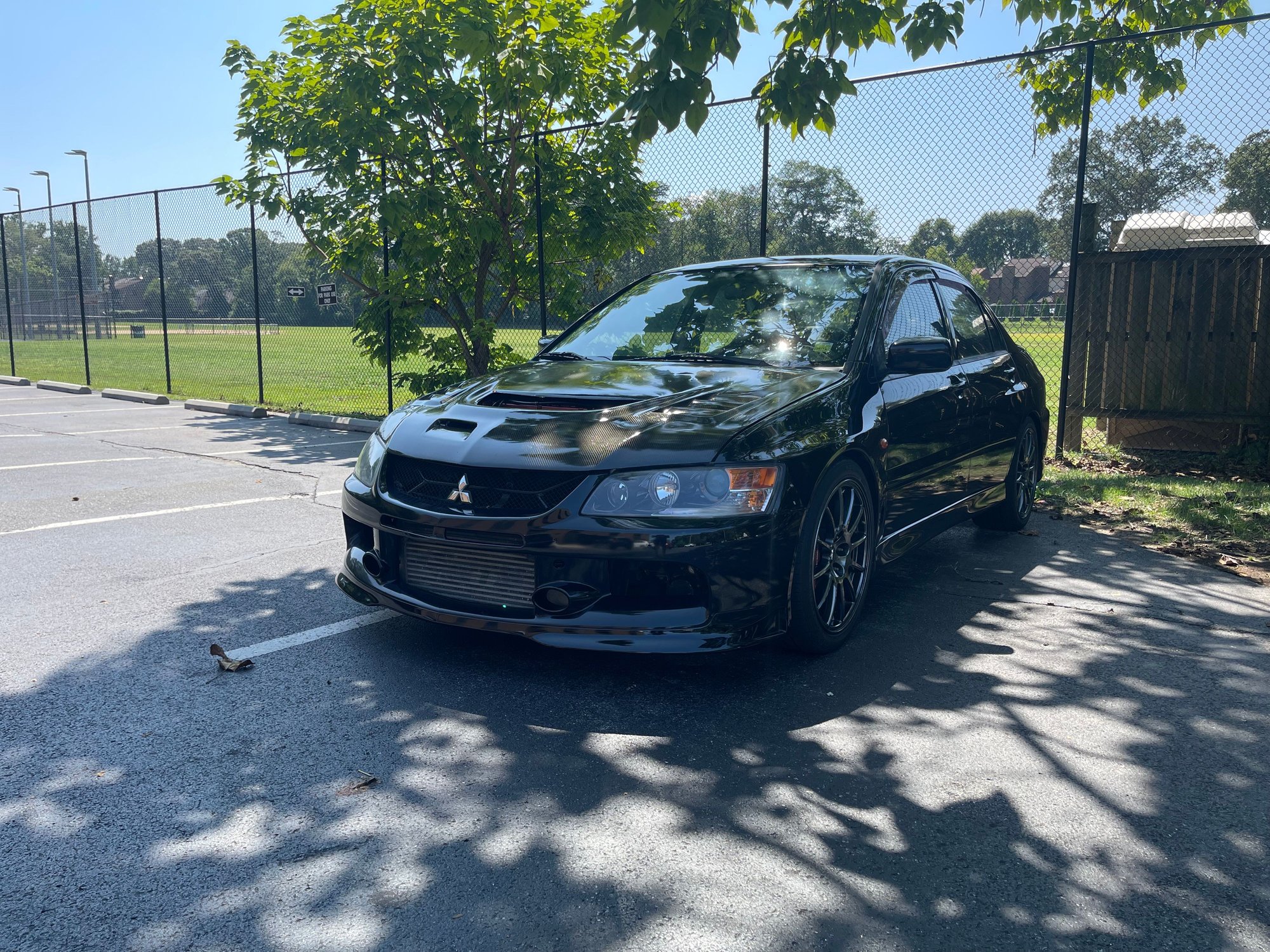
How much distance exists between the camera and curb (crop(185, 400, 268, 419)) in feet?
42.8

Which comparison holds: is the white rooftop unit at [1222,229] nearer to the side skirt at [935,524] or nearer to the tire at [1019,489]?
the tire at [1019,489]

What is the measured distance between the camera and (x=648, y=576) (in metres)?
3.45

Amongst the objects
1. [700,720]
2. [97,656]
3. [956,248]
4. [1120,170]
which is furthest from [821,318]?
[1120,170]

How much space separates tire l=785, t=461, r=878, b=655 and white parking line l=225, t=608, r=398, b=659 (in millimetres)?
1612

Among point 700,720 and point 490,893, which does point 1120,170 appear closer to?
point 700,720

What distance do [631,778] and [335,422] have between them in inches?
387

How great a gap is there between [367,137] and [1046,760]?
953cm

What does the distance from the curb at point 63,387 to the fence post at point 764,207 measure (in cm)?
1236

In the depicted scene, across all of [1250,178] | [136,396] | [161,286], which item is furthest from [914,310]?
[161,286]

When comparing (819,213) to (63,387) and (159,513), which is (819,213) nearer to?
(159,513)

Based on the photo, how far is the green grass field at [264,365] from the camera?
38.3 ft

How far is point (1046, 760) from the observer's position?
3.08 meters

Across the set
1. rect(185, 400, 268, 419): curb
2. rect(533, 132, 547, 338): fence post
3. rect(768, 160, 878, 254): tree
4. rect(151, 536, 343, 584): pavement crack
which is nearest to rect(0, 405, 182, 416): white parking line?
rect(185, 400, 268, 419): curb

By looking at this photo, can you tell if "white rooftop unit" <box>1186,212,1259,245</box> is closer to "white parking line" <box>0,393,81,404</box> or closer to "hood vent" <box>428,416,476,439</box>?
"hood vent" <box>428,416,476,439</box>
